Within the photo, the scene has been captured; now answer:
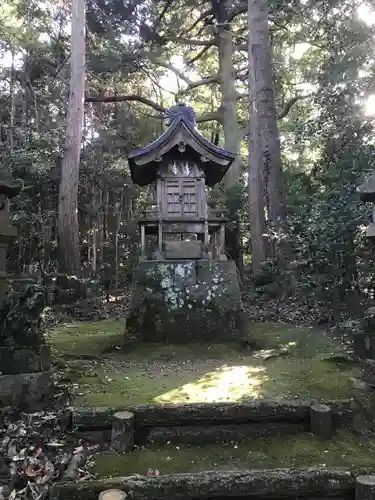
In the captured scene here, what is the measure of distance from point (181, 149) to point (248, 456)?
602 centimetres

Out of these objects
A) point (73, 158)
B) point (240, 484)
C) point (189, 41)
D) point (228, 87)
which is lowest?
point (240, 484)

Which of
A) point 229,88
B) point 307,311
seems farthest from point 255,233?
point 229,88

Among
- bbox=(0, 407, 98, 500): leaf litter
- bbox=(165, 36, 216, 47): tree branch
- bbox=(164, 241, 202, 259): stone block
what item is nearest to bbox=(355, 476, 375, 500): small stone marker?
bbox=(0, 407, 98, 500): leaf litter

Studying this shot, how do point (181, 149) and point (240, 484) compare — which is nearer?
point (240, 484)

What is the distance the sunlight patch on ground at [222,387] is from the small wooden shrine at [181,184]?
2.94 meters

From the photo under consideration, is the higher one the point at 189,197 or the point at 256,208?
the point at 256,208

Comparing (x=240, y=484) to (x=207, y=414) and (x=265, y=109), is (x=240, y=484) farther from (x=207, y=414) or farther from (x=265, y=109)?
(x=265, y=109)

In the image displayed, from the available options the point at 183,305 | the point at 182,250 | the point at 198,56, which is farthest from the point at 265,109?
the point at 198,56

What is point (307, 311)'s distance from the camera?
10.3 meters

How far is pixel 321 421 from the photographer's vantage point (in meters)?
4.11

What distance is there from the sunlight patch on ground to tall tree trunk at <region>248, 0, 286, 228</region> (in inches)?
228

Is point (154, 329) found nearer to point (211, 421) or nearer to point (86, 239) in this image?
point (211, 421)

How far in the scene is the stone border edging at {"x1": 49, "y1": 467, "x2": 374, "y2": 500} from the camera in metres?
3.28

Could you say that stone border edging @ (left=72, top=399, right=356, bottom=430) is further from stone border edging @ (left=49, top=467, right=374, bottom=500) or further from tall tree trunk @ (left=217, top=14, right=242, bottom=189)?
tall tree trunk @ (left=217, top=14, right=242, bottom=189)
